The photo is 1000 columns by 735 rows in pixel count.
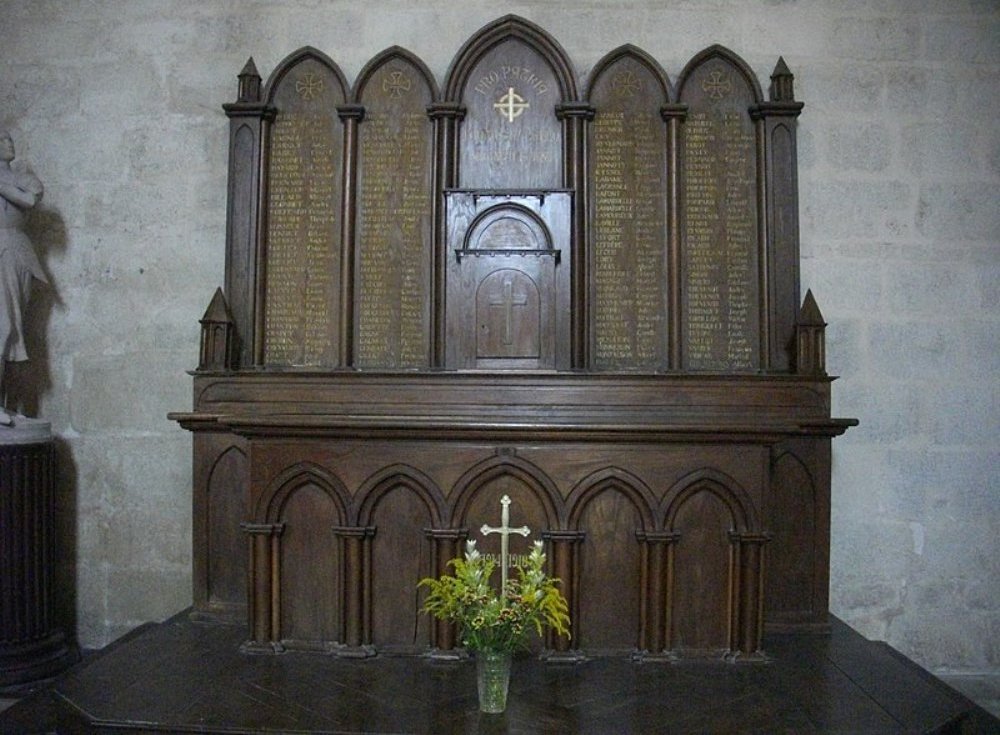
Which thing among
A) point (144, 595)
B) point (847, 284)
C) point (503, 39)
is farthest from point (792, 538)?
point (144, 595)

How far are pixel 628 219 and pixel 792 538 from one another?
2130mm

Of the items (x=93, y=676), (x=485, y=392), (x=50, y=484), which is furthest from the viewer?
(x=50, y=484)

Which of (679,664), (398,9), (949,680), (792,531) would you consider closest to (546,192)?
(398,9)

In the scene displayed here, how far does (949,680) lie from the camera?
5.32 metres

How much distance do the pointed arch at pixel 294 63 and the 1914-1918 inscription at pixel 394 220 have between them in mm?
158

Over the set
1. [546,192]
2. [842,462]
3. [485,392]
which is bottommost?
[842,462]

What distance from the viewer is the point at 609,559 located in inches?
164

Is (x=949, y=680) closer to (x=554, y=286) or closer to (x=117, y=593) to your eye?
(x=554, y=286)

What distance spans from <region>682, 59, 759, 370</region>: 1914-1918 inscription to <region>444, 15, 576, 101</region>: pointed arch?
767 mm

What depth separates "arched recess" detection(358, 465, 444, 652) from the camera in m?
4.16

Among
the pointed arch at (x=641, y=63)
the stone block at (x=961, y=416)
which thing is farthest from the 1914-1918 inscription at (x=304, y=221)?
the stone block at (x=961, y=416)

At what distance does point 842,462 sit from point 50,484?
4766mm

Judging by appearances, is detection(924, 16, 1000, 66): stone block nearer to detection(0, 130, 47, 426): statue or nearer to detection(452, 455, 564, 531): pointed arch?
detection(452, 455, 564, 531): pointed arch

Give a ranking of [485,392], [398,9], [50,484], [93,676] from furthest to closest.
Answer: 1. [398,9]
2. [50,484]
3. [485,392]
4. [93,676]
